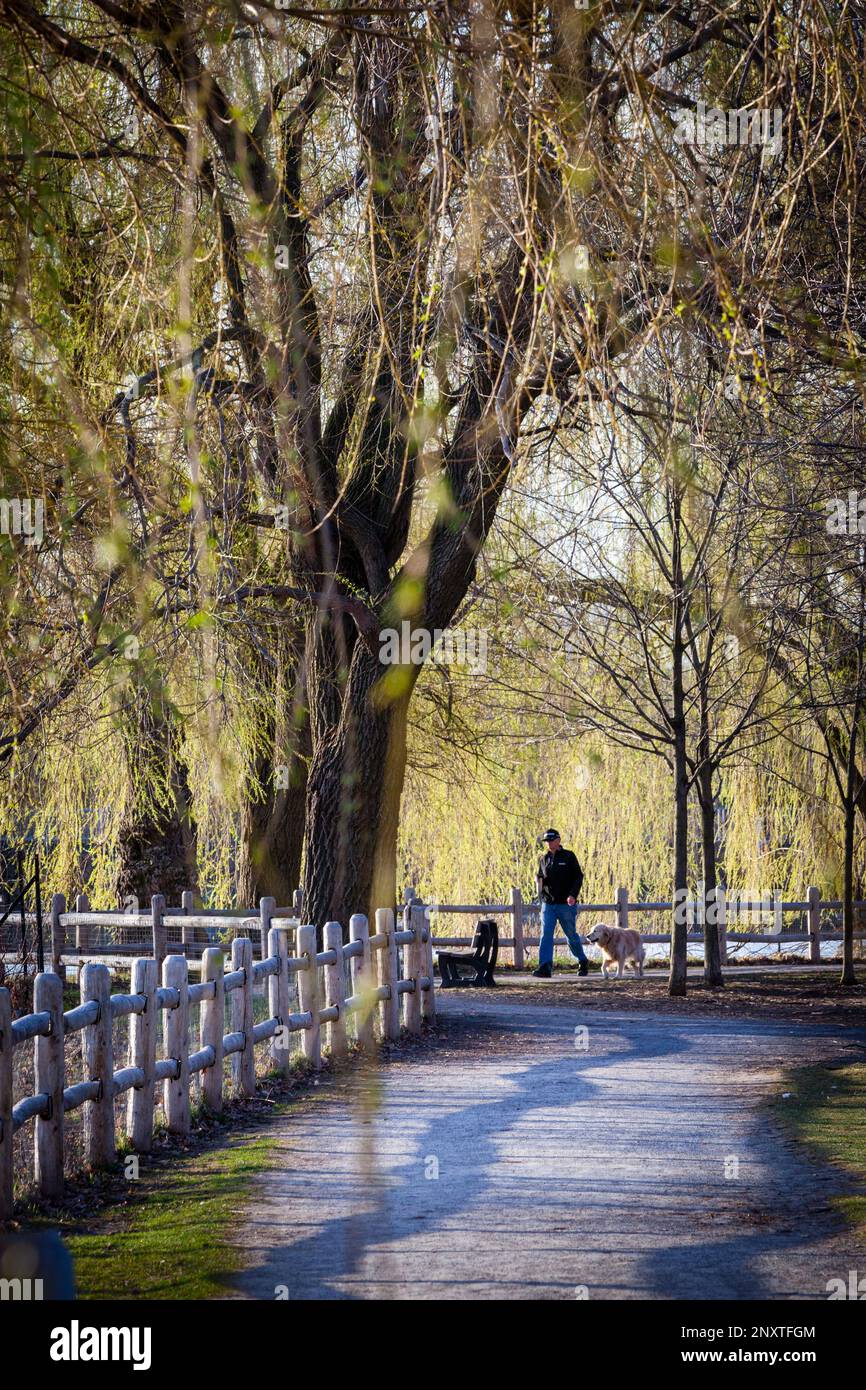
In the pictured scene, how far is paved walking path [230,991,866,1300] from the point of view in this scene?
5.66m

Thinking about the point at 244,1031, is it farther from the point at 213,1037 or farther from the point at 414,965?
the point at 414,965

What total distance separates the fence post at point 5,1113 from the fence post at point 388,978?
6.15 metres

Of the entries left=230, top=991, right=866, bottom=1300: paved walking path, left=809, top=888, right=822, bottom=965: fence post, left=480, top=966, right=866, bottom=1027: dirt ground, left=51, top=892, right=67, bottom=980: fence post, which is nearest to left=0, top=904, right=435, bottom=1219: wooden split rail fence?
left=230, top=991, right=866, bottom=1300: paved walking path

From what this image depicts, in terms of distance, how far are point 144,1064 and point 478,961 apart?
34.1 feet

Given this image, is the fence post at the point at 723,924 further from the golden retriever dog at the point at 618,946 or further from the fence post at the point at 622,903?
the golden retriever dog at the point at 618,946

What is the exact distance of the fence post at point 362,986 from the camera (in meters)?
12.2

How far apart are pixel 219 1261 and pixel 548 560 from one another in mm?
13391

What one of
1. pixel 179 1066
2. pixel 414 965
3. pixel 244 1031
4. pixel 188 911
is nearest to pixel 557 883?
pixel 188 911

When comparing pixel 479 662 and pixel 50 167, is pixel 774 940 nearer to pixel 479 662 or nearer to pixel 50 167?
pixel 479 662

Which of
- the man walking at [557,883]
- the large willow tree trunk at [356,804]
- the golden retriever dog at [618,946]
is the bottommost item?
the golden retriever dog at [618,946]

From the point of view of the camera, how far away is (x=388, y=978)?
12828 millimetres

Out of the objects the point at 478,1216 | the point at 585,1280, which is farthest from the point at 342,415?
the point at 585,1280

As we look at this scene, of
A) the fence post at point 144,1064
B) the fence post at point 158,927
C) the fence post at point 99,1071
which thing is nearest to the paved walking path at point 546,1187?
the fence post at point 144,1064

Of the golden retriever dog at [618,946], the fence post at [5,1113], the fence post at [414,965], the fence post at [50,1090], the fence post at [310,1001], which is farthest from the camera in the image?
the golden retriever dog at [618,946]
